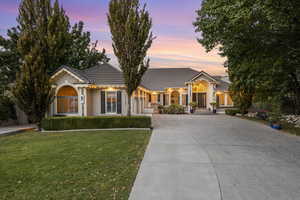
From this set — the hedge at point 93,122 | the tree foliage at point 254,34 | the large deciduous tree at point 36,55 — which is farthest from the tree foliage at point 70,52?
the tree foliage at point 254,34

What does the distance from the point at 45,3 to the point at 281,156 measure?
15.7 metres

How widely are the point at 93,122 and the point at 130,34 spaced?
6.20 metres

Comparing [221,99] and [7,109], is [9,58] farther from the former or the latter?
[221,99]

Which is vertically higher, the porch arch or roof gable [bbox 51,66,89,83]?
roof gable [bbox 51,66,89,83]

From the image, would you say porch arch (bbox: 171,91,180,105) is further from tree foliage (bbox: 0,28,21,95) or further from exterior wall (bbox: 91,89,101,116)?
tree foliage (bbox: 0,28,21,95)

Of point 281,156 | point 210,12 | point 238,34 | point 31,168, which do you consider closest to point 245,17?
point 210,12

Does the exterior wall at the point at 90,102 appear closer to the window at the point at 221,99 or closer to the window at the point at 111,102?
the window at the point at 111,102

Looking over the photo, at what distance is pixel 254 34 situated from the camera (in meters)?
8.41

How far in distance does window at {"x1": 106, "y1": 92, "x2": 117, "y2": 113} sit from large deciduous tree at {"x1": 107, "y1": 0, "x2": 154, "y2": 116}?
12.8ft

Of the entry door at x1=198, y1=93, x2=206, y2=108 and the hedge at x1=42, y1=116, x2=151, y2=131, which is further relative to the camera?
the entry door at x1=198, y1=93, x2=206, y2=108

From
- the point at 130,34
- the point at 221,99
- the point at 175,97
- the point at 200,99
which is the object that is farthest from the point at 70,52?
the point at 221,99

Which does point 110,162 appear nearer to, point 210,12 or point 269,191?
point 269,191

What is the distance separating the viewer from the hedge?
10078mm

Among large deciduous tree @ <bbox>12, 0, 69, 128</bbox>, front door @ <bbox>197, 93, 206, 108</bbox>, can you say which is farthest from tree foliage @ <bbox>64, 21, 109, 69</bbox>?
front door @ <bbox>197, 93, 206, 108</bbox>
